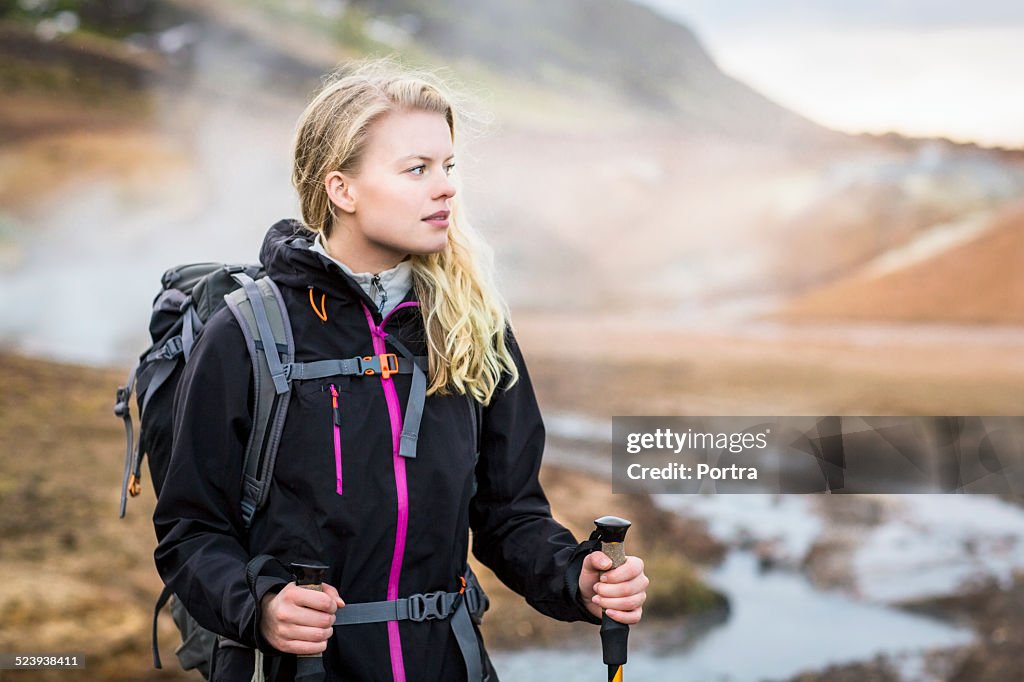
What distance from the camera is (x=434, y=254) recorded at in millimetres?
1723

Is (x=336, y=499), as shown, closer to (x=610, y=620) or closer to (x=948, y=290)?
(x=610, y=620)

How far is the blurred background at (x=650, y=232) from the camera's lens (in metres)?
4.62

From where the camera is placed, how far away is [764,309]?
514 centimetres

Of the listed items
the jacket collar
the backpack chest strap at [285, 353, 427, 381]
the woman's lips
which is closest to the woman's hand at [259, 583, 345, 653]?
the backpack chest strap at [285, 353, 427, 381]

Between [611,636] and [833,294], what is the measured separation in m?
3.85

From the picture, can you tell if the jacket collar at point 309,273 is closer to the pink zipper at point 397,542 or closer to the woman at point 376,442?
the woman at point 376,442

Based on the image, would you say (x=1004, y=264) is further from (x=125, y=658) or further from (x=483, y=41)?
(x=125, y=658)

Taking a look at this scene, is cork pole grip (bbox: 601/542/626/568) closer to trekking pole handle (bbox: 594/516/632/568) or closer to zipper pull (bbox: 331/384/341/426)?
trekking pole handle (bbox: 594/516/632/568)

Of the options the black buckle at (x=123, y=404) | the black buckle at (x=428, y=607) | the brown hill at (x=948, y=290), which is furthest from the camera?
the brown hill at (x=948, y=290)

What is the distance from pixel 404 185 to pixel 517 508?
1.66 feet

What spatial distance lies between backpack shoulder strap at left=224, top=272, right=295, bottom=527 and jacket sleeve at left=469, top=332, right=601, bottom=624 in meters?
0.33

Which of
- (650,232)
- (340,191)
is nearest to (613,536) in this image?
(340,191)

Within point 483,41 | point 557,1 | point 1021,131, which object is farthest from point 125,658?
point 1021,131

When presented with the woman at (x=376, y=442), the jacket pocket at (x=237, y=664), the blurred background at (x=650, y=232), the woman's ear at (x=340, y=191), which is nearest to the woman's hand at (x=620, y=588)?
the woman at (x=376, y=442)
